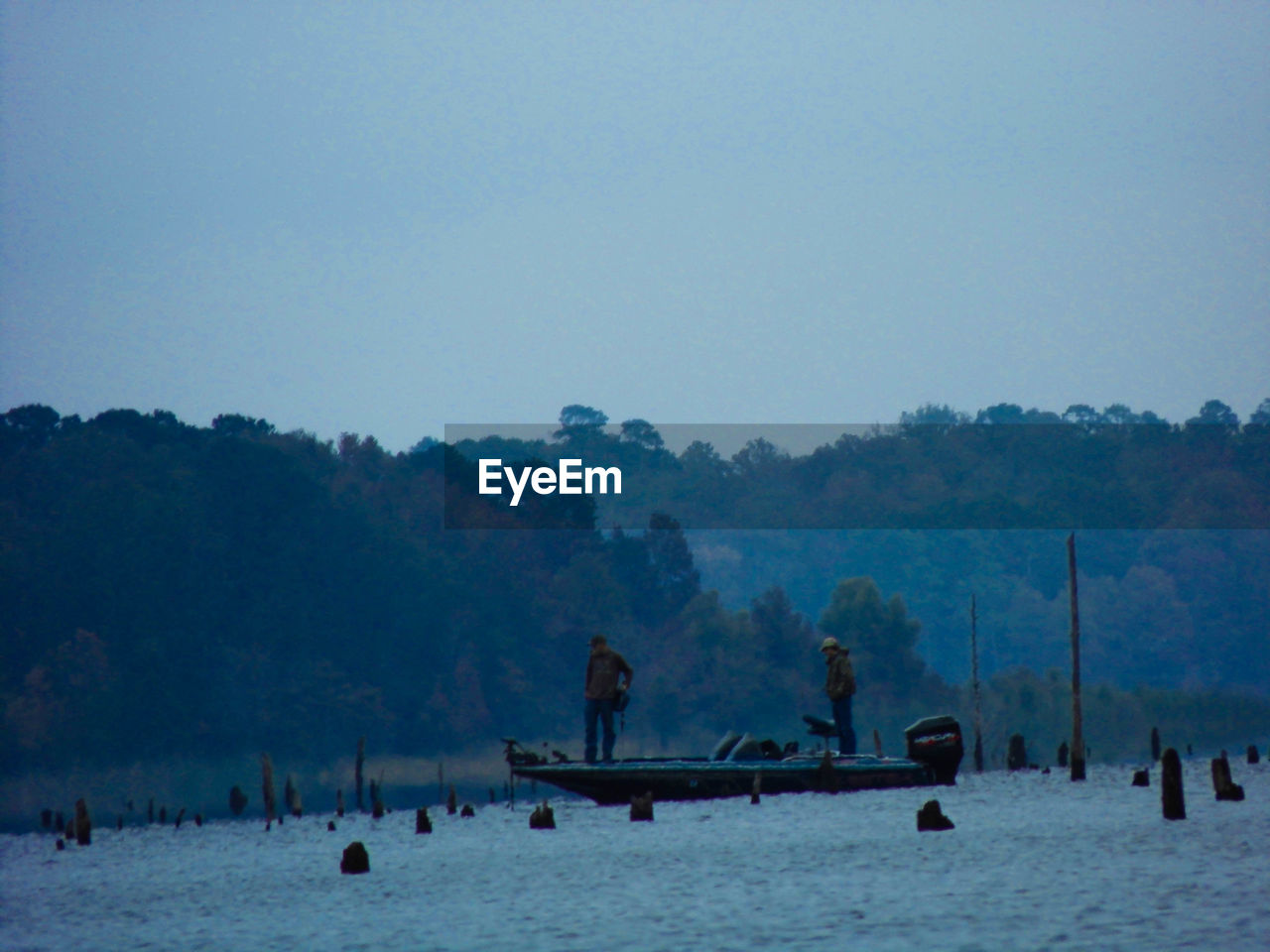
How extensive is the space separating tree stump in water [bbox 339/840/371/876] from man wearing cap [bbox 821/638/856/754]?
12.1 meters

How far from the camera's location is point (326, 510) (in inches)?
3912

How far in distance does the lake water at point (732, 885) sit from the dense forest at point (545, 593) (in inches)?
2500

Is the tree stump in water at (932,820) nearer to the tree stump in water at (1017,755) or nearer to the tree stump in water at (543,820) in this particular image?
the tree stump in water at (543,820)

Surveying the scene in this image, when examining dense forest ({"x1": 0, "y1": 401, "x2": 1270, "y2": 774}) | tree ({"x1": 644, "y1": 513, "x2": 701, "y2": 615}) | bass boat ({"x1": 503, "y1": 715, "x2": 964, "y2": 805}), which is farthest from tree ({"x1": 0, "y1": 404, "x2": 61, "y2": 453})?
bass boat ({"x1": 503, "y1": 715, "x2": 964, "y2": 805})

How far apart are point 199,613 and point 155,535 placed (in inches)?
174

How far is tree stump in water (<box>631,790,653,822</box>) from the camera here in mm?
26438

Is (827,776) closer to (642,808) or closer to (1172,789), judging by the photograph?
(642,808)

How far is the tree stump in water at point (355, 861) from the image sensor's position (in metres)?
20.8

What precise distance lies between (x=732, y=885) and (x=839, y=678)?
15156mm

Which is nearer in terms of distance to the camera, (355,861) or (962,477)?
(355,861)

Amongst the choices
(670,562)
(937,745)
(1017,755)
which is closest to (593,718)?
(937,745)

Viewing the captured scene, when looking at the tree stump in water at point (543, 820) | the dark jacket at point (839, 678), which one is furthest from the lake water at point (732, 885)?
the dark jacket at point (839, 678)

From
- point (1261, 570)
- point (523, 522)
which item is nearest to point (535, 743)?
point (523, 522)

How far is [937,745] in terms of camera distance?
31.4m
